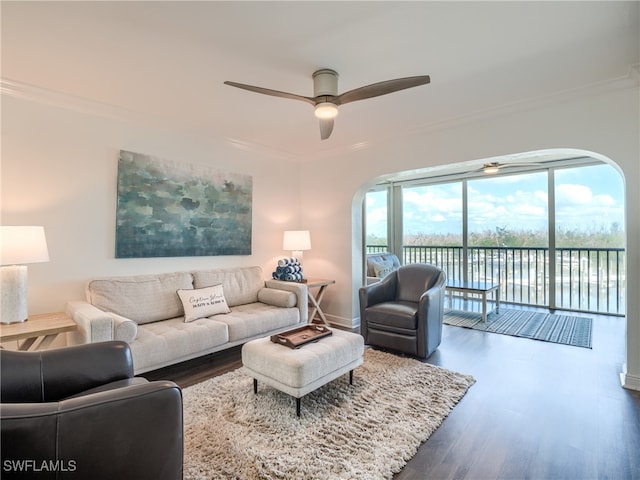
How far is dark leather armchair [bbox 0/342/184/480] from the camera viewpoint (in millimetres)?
933

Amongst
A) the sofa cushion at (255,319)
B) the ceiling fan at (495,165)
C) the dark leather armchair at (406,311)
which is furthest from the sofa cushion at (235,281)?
the ceiling fan at (495,165)

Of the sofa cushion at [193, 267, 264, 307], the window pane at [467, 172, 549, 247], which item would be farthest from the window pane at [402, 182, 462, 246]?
the sofa cushion at [193, 267, 264, 307]

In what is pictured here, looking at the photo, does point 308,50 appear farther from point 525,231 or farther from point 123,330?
point 525,231

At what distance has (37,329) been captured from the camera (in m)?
2.22

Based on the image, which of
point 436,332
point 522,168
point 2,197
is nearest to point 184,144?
point 2,197

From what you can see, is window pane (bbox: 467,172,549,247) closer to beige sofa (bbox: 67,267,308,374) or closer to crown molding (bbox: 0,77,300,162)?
beige sofa (bbox: 67,267,308,374)

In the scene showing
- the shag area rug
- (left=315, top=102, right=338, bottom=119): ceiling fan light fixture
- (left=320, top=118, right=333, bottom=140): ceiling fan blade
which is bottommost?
the shag area rug

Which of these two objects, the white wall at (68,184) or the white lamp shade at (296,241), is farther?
the white lamp shade at (296,241)

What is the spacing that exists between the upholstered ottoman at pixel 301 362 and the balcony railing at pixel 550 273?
4.41 meters

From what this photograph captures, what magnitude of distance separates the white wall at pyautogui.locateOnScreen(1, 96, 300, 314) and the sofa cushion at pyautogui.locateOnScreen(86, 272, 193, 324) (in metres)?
0.22

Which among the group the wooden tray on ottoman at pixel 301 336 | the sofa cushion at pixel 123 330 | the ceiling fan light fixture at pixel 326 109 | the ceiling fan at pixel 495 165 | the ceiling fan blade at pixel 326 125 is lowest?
the wooden tray on ottoman at pixel 301 336

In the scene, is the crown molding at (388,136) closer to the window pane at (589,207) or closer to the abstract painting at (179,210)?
the abstract painting at (179,210)

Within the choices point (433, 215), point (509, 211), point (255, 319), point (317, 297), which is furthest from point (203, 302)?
point (509, 211)

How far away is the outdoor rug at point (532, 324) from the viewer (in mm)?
3725
